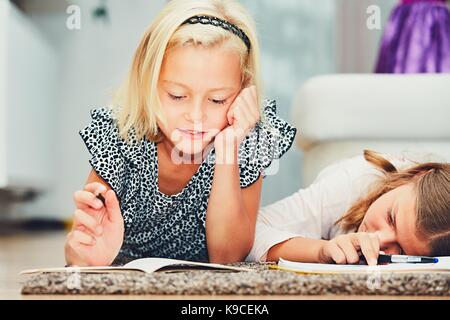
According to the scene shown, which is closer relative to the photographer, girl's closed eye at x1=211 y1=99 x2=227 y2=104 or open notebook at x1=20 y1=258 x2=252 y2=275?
open notebook at x1=20 y1=258 x2=252 y2=275

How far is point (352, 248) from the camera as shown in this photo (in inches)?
31.0

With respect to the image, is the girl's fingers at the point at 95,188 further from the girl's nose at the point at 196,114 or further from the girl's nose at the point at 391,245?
the girl's nose at the point at 391,245

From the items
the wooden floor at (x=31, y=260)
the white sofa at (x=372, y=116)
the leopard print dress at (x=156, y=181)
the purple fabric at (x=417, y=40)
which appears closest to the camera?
the wooden floor at (x=31, y=260)

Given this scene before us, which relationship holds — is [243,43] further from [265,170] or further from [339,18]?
[339,18]

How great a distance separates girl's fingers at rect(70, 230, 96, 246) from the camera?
0.80 meters

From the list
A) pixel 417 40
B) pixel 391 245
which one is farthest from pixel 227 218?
pixel 417 40

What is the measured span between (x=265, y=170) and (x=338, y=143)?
8.1 inches

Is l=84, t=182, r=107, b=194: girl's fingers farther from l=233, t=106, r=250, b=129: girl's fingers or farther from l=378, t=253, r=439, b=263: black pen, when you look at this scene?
l=378, t=253, r=439, b=263: black pen

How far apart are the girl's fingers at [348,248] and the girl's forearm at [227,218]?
127 mm

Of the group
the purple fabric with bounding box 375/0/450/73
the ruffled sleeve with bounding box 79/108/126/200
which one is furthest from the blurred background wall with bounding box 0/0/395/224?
the purple fabric with bounding box 375/0/450/73

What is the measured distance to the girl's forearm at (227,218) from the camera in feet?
2.81

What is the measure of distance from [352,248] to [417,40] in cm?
88

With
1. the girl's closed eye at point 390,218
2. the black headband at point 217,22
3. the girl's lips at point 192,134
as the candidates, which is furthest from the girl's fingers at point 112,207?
the girl's closed eye at point 390,218

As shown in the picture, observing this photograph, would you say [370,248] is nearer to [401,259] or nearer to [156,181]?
Result: [401,259]
